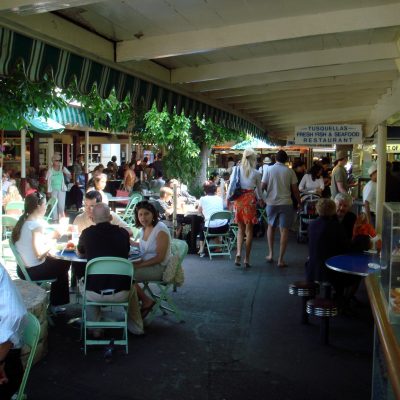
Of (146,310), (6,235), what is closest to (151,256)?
→ (146,310)

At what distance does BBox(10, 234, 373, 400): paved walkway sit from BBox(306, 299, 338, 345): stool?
13 cm

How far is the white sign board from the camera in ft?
29.3

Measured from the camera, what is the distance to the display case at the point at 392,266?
3008 millimetres

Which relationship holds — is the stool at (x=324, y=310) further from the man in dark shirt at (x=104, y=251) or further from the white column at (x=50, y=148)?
the white column at (x=50, y=148)

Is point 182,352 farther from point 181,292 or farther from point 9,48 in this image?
point 9,48

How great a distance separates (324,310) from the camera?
4.79m

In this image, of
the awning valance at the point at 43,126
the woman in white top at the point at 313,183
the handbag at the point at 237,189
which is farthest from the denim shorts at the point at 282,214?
the awning valance at the point at 43,126

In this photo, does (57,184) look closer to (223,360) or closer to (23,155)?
(23,155)

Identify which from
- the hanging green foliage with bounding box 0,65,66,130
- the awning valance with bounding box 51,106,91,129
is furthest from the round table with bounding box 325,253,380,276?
the awning valance with bounding box 51,106,91,129

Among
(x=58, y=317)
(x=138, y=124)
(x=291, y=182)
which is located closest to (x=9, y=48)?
(x=58, y=317)

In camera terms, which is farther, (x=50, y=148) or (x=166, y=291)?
(x=50, y=148)

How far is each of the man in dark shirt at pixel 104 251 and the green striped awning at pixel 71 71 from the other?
1.14 meters

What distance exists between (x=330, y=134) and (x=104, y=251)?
5171 millimetres

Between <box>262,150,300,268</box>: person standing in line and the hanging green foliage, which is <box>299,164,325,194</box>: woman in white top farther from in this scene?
the hanging green foliage
